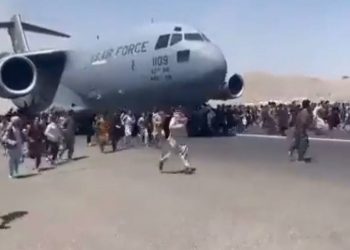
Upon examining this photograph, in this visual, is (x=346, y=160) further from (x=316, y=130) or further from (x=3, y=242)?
(x=316, y=130)

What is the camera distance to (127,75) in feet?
76.1

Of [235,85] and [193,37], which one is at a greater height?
[193,37]

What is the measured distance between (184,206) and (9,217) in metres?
2.51

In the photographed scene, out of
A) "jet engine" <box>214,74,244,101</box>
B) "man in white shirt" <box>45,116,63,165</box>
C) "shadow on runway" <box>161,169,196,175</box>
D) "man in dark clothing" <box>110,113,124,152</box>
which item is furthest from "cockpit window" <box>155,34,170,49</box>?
"shadow on runway" <box>161,169,196,175</box>

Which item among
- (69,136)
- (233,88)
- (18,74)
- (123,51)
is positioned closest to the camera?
(69,136)

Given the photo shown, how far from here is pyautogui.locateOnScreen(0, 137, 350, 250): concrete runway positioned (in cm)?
752

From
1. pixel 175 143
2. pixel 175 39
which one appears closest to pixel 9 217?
pixel 175 143

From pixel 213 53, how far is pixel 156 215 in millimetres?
12556

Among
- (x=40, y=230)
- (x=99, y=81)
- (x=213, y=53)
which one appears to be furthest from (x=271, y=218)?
(x=99, y=81)

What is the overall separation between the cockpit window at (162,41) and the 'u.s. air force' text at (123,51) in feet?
2.03

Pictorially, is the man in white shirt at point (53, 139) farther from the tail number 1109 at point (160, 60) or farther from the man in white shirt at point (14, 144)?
the tail number 1109 at point (160, 60)

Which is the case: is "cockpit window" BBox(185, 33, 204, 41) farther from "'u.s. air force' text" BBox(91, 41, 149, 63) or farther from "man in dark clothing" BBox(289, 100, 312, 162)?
"man in dark clothing" BBox(289, 100, 312, 162)

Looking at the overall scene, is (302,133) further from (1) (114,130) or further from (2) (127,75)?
(2) (127,75)

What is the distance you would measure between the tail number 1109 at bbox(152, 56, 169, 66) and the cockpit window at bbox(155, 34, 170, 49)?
0.38 metres
